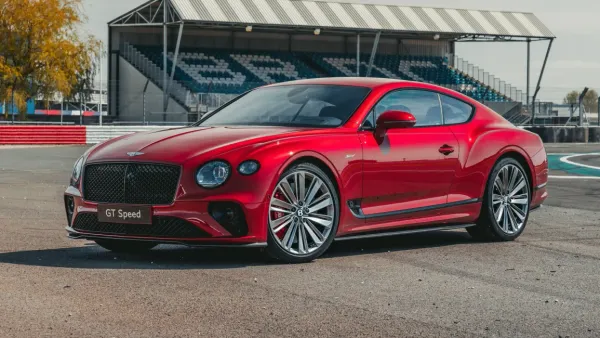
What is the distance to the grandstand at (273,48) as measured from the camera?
4719 centimetres

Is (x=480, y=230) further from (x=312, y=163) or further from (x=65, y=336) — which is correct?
(x=65, y=336)

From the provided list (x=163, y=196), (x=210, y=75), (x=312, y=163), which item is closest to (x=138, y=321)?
(x=163, y=196)

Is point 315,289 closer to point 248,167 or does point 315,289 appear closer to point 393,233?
point 248,167

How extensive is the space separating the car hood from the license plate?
13.4 inches

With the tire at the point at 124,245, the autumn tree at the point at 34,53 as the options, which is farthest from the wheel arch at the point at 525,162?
the autumn tree at the point at 34,53

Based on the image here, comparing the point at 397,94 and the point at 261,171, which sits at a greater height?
the point at 397,94

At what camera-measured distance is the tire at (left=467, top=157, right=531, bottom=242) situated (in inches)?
365

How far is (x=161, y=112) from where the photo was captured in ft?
145

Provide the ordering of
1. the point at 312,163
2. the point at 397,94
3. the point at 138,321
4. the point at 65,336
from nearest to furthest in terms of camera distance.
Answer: the point at 65,336, the point at 138,321, the point at 312,163, the point at 397,94

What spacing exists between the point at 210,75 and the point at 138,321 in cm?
4445

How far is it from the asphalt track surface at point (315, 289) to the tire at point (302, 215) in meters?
0.15

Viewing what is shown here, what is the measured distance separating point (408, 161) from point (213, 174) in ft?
5.98

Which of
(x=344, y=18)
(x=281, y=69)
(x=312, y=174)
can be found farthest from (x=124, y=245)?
(x=281, y=69)

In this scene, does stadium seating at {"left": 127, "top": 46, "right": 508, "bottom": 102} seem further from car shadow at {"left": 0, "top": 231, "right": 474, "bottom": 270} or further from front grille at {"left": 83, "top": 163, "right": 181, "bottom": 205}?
front grille at {"left": 83, "top": 163, "right": 181, "bottom": 205}
